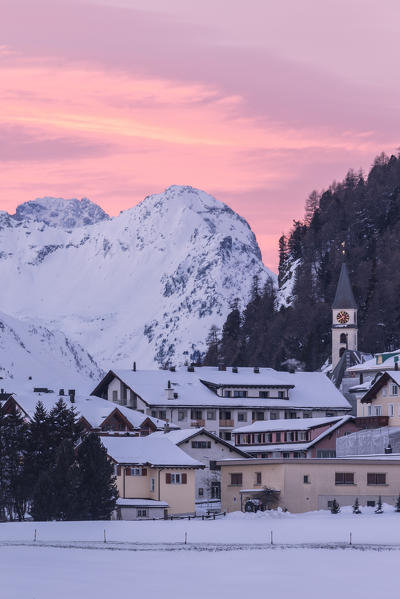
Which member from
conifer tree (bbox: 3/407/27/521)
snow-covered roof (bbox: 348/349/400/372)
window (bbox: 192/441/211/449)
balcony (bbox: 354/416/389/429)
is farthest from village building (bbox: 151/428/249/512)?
snow-covered roof (bbox: 348/349/400/372)

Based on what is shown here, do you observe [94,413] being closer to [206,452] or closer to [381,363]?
[206,452]

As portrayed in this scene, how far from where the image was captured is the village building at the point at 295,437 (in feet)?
467

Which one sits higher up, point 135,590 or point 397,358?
point 397,358

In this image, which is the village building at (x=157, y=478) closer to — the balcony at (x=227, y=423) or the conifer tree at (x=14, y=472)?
the conifer tree at (x=14, y=472)

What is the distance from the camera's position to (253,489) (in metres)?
115

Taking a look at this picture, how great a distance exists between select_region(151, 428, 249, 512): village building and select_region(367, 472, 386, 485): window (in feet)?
72.9

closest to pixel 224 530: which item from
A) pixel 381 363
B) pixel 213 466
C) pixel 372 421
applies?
pixel 213 466

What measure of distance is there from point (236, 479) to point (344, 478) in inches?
412

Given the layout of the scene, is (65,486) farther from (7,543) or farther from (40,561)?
(40,561)

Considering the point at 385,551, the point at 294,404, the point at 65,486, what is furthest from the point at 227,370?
the point at 385,551

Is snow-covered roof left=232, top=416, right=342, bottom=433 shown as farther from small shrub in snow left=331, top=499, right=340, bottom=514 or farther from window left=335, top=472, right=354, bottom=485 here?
small shrub in snow left=331, top=499, right=340, bottom=514

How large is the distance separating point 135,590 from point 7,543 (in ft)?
83.3

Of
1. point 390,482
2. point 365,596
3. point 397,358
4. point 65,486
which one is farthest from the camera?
point 397,358

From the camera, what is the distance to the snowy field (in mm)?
70188
